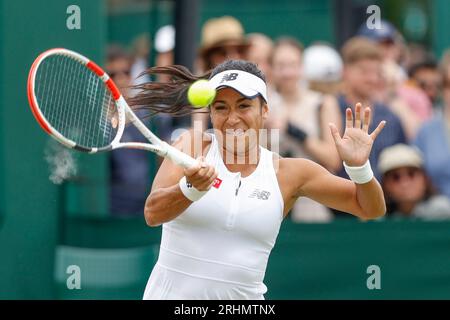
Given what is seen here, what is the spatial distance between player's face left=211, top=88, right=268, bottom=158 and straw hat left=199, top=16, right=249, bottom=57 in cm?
261

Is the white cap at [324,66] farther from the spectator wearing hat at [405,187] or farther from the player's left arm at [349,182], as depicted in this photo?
the player's left arm at [349,182]

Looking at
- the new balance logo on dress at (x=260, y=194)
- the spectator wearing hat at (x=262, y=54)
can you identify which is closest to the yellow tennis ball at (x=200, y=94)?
the new balance logo on dress at (x=260, y=194)

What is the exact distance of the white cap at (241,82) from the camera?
4.52 metres

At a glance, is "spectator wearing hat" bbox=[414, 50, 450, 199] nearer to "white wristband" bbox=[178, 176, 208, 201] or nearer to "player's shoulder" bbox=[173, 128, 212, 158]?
"player's shoulder" bbox=[173, 128, 212, 158]

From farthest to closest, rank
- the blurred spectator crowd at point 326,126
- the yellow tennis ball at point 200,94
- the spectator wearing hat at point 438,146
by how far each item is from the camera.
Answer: the spectator wearing hat at point 438,146, the blurred spectator crowd at point 326,126, the yellow tennis ball at point 200,94

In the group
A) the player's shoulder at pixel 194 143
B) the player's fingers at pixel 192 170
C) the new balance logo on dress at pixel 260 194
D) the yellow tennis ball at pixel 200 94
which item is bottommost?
the new balance logo on dress at pixel 260 194

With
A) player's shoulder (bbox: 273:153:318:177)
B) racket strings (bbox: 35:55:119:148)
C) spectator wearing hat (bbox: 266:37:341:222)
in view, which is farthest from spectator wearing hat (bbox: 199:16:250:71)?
player's shoulder (bbox: 273:153:318:177)

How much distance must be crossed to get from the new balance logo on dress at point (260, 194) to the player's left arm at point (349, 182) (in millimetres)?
163

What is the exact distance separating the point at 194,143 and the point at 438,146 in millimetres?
2858

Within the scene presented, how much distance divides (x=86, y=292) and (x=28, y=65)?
4.45ft
